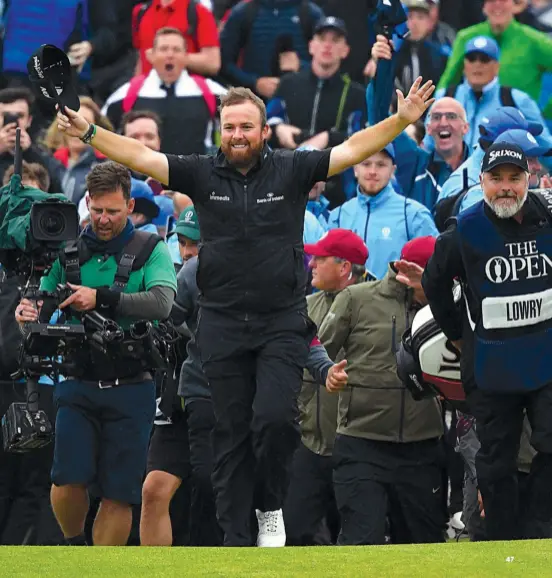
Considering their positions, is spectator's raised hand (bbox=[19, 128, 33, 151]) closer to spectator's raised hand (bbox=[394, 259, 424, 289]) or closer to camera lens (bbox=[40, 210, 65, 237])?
camera lens (bbox=[40, 210, 65, 237])

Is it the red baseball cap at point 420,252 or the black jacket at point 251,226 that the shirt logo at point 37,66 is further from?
the red baseball cap at point 420,252

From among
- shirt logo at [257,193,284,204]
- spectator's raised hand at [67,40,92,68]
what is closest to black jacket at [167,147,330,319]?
shirt logo at [257,193,284,204]

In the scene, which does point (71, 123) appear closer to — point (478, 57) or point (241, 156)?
point (241, 156)

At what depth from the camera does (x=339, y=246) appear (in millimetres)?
10477

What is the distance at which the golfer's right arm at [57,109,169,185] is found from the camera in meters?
8.45

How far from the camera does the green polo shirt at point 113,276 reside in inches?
362

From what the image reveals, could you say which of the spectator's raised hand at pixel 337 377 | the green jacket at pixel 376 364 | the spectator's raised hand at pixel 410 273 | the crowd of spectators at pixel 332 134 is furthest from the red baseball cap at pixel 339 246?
the spectator's raised hand at pixel 337 377

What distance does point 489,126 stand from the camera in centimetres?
1104

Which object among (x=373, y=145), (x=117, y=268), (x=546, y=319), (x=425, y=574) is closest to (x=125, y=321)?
(x=117, y=268)

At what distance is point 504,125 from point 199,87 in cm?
412

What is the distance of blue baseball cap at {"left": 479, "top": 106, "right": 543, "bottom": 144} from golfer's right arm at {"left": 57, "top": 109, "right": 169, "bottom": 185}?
125 inches

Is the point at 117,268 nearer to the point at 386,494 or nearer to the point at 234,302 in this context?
the point at 234,302

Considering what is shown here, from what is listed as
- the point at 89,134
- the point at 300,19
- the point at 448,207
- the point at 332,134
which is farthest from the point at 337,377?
the point at 300,19

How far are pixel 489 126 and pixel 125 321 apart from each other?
3158 mm
